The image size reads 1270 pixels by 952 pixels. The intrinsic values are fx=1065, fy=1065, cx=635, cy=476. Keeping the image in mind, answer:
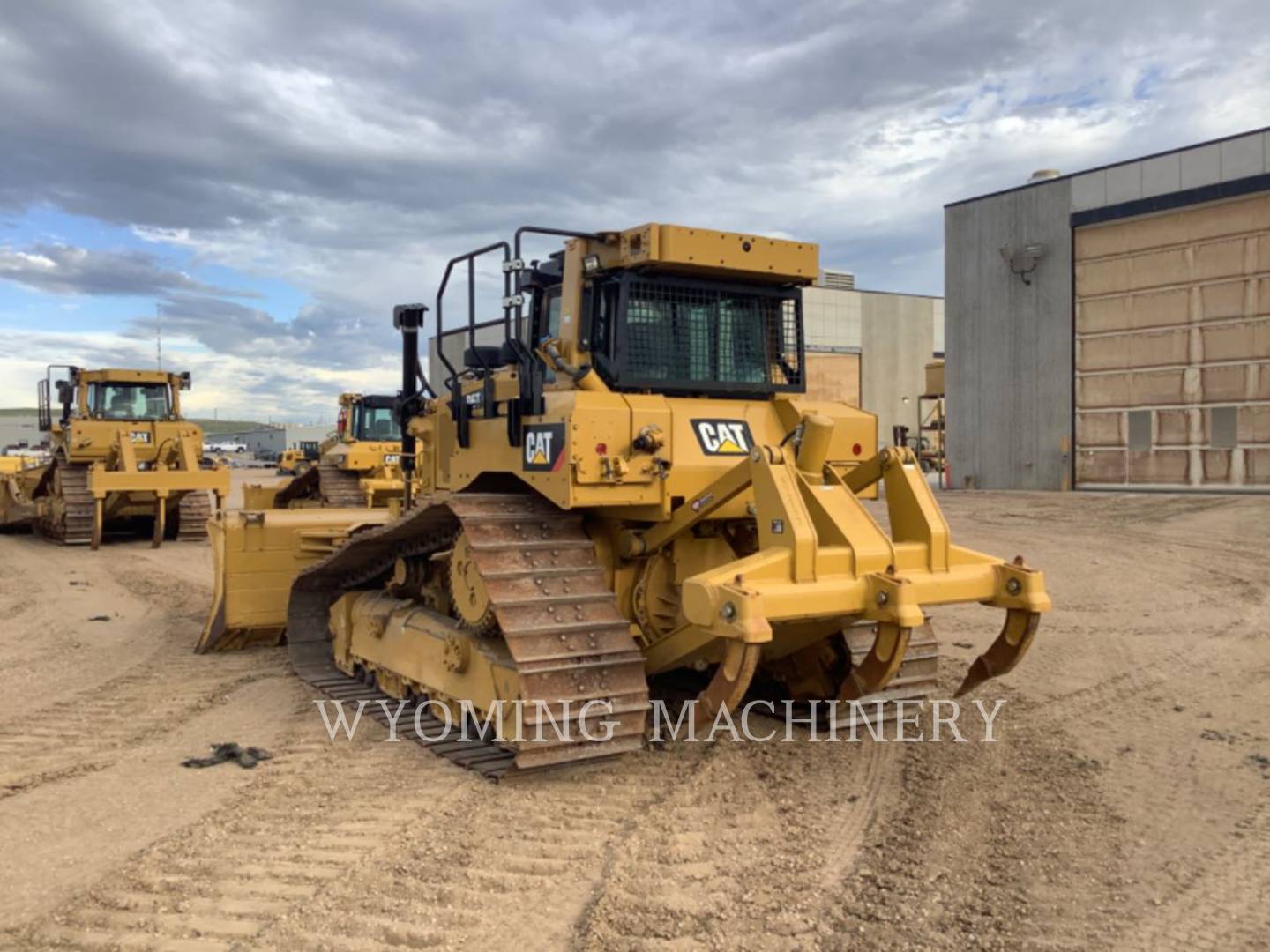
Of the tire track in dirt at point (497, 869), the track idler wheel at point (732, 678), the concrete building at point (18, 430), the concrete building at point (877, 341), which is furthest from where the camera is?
the concrete building at point (18, 430)

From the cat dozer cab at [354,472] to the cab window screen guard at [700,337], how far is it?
962cm

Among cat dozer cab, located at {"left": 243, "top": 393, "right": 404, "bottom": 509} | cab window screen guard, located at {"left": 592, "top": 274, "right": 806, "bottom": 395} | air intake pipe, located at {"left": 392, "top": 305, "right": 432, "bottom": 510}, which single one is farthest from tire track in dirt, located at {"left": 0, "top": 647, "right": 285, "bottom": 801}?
cat dozer cab, located at {"left": 243, "top": 393, "right": 404, "bottom": 509}

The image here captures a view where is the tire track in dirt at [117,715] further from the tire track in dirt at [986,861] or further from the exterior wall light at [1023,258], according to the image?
the exterior wall light at [1023,258]

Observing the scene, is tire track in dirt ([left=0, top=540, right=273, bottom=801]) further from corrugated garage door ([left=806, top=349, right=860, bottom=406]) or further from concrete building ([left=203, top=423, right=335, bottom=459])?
concrete building ([left=203, top=423, right=335, bottom=459])

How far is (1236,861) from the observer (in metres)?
4.27

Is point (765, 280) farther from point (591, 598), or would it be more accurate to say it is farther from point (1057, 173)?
point (1057, 173)

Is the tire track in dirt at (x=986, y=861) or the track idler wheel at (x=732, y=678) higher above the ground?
the track idler wheel at (x=732, y=678)

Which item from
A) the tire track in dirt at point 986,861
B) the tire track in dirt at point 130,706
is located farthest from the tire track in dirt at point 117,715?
the tire track in dirt at point 986,861

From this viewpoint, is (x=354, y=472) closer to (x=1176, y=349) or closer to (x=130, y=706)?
(x=130, y=706)

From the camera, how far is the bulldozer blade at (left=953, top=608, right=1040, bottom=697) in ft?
16.8

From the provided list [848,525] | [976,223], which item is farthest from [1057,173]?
[848,525]

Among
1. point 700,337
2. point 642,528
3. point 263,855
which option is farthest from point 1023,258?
point 263,855

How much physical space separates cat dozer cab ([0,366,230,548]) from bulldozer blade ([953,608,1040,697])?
1447cm

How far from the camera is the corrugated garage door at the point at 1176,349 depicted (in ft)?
67.9
